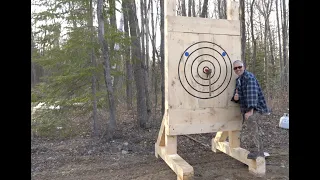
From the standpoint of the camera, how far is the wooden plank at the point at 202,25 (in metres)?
3.74

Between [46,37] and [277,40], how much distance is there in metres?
14.4

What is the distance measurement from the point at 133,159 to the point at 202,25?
2.60 m

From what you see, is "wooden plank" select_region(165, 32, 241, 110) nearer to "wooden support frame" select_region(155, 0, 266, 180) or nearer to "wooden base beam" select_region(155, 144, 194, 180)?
"wooden support frame" select_region(155, 0, 266, 180)

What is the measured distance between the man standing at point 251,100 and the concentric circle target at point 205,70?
0.21 meters

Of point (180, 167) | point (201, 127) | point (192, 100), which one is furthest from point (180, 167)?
point (192, 100)

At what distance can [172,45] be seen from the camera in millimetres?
3740

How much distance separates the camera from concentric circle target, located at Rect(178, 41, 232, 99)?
3846 millimetres

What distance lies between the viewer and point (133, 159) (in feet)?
14.8

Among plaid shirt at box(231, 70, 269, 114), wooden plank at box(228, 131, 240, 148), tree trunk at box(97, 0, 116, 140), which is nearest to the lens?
plaid shirt at box(231, 70, 269, 114)

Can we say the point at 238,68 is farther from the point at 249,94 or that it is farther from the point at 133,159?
the point at 133,159

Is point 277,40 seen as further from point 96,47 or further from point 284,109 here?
point 96,47

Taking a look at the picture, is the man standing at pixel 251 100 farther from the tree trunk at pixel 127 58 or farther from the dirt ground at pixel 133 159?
the tree trunk at pixel 127 58

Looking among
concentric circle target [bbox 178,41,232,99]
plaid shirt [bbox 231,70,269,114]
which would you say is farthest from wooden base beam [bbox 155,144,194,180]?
plaid shirt [bbox 231,70,269,114]

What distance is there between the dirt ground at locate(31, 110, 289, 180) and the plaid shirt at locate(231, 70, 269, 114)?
3.29 ft
